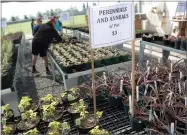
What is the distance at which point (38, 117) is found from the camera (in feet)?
6.14

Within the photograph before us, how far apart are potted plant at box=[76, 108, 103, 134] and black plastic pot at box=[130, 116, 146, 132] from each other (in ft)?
0.86

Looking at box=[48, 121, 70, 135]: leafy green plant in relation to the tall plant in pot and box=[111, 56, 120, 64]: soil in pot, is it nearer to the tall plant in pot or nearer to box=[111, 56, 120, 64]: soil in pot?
the tall plant in pot

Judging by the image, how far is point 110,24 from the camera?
60.7 inches

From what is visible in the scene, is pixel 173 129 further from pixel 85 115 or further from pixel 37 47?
pixel 37 47

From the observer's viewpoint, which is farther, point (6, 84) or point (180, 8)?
point (180, 8)

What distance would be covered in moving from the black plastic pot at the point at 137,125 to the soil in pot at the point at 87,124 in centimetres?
30

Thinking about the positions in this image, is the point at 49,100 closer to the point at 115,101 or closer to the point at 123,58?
the point at 115,101

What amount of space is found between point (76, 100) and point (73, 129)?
39 centimetres

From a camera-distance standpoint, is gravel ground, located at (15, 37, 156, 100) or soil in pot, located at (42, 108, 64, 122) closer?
soil in pot, located at (42, 108, 64, 122)

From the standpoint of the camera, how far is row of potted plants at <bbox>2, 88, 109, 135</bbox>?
1625mm

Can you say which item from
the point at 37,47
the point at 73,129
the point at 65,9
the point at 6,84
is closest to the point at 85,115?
the point at 73,129

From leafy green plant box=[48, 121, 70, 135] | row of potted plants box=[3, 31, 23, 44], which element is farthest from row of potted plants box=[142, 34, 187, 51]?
row of potted plants box=[3, 31, 23, 44]

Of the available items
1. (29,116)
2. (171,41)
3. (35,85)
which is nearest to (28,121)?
(29,116)

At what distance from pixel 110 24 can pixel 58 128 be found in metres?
0.87
